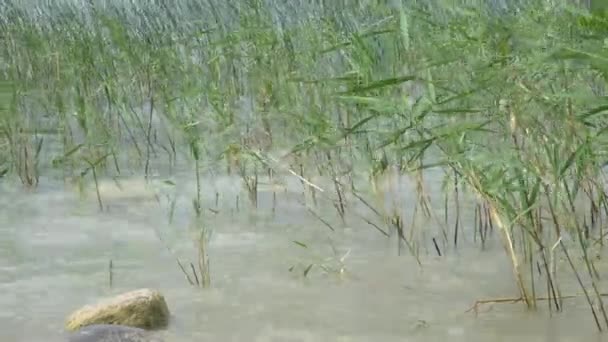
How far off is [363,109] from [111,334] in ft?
5.59

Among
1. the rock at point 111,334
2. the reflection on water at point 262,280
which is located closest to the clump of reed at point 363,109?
the reflection on water at point 262,280

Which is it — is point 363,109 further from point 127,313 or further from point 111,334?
point 111,334

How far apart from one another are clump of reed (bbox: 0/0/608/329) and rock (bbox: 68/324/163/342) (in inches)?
25.4

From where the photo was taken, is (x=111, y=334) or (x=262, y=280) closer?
(x=111, y=334)

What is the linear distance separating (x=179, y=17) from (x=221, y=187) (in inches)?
141

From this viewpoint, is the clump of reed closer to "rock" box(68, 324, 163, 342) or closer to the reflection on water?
the reflection on water

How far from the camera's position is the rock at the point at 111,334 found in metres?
2.80

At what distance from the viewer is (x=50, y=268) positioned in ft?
12.4

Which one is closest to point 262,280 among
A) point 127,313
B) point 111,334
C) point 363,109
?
point 127,313

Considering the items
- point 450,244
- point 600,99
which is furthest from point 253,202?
point 600,99

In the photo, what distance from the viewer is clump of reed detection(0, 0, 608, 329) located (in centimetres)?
323

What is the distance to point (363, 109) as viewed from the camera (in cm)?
425

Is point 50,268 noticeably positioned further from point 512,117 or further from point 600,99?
point 600,99

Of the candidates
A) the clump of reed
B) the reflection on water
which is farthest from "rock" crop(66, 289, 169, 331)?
the clump of reed
